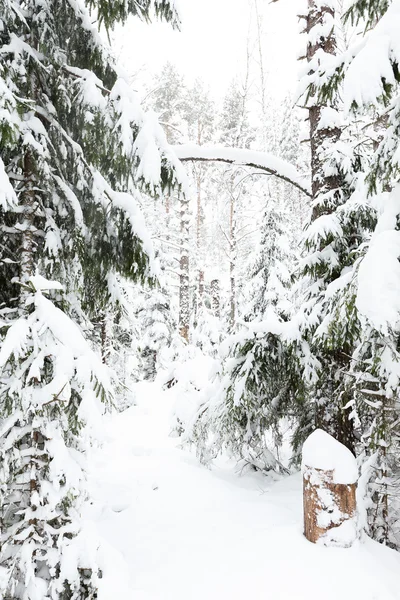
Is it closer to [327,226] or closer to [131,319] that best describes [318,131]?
[327,226]

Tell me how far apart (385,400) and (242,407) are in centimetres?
222

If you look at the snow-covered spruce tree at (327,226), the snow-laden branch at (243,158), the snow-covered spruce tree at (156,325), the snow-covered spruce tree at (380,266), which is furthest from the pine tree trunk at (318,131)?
the snow-covered spruce tree at (156,325)

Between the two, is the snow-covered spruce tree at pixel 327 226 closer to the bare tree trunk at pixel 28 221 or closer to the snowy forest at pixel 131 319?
the snowy forest at pixel 131 319

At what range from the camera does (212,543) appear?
4.34 m

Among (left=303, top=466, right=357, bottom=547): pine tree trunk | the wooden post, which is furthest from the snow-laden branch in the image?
(left=303, top=466, right=357, bottom=547): pine tree trunk

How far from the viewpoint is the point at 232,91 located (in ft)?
72.5

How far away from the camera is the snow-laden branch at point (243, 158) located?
222 inches

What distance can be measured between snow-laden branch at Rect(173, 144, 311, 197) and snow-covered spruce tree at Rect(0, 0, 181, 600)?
1.28 m

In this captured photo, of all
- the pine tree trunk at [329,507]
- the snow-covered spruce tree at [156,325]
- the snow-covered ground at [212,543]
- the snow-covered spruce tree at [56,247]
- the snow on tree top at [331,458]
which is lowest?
the snow-covered spruce tree at [156,325]

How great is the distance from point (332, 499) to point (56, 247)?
141 inches

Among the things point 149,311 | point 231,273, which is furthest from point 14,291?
point 149,311

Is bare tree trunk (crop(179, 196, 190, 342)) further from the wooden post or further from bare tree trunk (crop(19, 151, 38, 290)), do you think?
the wooden post

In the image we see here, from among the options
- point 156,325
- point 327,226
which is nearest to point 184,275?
point 156,325

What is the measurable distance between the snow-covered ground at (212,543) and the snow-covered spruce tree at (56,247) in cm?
78
